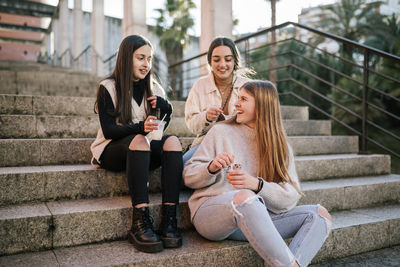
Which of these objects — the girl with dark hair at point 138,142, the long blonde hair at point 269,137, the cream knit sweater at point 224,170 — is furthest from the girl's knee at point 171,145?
the long blonde hair at point 269,137

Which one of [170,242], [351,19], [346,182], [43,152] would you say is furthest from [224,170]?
[351,19]

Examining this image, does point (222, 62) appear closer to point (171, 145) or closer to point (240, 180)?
point (171, 145)

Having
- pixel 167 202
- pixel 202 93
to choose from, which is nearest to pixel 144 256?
pixel 167 202

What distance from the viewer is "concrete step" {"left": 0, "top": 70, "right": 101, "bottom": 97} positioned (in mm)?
5379

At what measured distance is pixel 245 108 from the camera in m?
2.17

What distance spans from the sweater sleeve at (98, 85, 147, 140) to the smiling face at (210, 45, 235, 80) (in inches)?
36.3

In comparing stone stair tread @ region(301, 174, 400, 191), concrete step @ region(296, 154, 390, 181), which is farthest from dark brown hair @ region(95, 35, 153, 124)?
concrete step @ region(296, 154, 390, 181)

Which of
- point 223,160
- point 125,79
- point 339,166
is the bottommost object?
point 339,166

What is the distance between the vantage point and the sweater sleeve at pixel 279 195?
6.51ft

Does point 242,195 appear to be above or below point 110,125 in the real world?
below

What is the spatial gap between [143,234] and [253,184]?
0.71 m

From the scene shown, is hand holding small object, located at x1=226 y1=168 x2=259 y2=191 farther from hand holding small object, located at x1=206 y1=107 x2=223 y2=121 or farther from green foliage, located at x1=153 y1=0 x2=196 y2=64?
green foliage, located at x1=153 y1=0 x2=196 y2=64

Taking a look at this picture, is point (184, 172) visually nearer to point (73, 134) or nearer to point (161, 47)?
point (73, 134)

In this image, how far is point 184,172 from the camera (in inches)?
85.6
